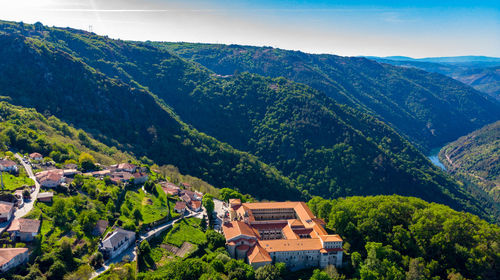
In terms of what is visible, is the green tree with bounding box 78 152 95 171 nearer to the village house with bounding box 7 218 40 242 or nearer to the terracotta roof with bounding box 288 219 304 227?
the village house with bounding box 7 218 40 242

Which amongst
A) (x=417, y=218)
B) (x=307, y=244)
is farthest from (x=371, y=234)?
(x=307, y=244)

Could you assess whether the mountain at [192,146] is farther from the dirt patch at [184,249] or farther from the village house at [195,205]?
the dirt patch at [184,249]

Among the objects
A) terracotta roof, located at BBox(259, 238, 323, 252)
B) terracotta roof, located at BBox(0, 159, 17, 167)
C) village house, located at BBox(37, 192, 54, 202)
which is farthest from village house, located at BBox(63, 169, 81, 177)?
terracotta roof, located at BBox(259, 238, 323, 252)

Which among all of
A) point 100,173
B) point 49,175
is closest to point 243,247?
point 100,173

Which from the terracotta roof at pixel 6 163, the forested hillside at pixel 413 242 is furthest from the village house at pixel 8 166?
the forested hillside at pixel 413 242

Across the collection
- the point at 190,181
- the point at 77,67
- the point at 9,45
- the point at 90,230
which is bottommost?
the point at 190,181

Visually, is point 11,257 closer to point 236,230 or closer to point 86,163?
point 236,230

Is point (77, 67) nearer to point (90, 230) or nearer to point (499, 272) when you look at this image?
point (90, 230)
